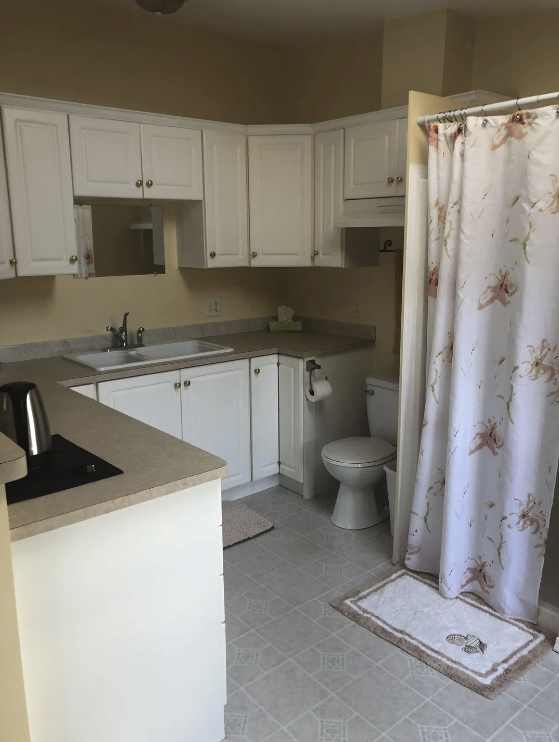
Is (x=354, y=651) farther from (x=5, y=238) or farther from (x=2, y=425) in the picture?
(x=5, y=238)

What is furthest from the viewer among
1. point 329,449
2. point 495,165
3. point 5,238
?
point 329,449

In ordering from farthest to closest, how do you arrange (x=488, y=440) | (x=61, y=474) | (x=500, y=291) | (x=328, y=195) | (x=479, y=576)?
(x=328, y=195), (x=479, y=576), (x=488, y=440), (x=500, y=291), (x=61, y=474)

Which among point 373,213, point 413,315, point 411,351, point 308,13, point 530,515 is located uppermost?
point 308,13

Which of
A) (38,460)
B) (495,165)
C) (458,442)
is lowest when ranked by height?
(458,442)

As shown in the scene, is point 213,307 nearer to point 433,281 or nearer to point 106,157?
point 106,157

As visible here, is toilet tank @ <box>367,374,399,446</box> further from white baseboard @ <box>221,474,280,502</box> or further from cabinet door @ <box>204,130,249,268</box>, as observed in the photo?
cabinet door @ <box>204,130,249,268</box>

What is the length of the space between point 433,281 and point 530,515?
101 cm

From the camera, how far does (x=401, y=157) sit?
315cm

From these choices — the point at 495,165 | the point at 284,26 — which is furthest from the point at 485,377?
the point at 284,26

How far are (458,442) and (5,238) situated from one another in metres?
2.19

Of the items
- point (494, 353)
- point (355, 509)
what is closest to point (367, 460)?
point (355, 509)

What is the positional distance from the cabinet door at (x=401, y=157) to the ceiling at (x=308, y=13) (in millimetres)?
564

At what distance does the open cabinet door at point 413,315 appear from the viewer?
2555mm

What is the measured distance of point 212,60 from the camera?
3.70m
